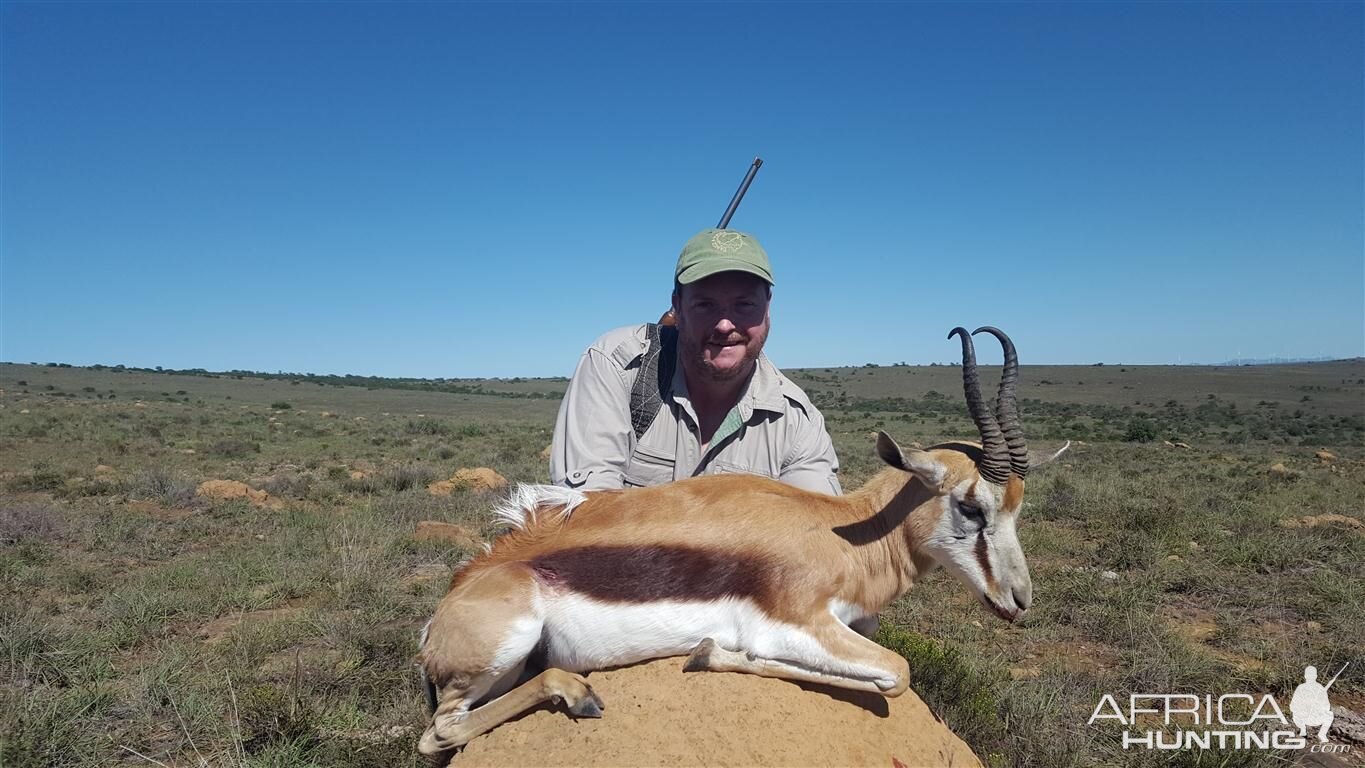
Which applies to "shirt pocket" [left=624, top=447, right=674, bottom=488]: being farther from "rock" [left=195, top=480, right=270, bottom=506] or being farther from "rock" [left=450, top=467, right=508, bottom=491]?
"rock" [left=195, top=480, right=270, bottom=506]

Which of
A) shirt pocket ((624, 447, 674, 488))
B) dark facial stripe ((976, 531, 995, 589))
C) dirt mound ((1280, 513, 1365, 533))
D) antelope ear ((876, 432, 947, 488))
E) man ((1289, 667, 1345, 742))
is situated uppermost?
antelope ear ((876, 432, 947, 488))

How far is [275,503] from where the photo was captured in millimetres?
15828

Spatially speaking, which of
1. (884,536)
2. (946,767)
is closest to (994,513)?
(884,536)

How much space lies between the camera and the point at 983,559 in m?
3.69

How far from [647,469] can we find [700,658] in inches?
80.8

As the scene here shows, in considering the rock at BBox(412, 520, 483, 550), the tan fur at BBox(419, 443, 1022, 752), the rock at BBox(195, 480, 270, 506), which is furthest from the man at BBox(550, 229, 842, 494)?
the rock at BBox(195, 480, 270, 506)

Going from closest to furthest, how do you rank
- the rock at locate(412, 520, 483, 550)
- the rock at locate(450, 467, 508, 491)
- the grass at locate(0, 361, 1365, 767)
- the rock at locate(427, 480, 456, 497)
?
the grass at locate(0, 361, 1365, 767), the rock at locate(412, 520, 483, 550), the rock at locate(427, 480, 456, 497), the rock at locate(450, 467, 508, 491)

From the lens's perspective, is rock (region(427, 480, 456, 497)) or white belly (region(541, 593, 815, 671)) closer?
white belly (region(541, 593, 815, 671))

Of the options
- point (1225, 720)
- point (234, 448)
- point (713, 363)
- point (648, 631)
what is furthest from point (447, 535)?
point (234, 448)

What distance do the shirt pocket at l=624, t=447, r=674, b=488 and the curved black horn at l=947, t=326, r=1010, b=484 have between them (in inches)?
91.6

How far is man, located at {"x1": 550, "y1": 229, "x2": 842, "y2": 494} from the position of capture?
4.94 metres

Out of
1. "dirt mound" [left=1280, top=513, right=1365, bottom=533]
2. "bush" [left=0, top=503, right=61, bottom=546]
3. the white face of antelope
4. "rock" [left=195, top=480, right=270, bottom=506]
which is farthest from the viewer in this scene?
"rock" [left=195, top=480, right=270, bottom=506]

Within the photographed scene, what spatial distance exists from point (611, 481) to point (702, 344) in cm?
119

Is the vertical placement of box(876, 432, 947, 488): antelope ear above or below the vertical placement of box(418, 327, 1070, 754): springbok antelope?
above
